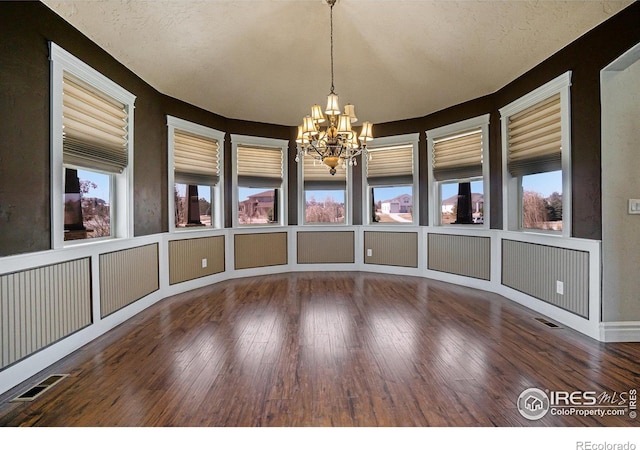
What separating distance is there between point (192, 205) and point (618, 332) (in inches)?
211

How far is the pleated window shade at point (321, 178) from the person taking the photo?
614 cm

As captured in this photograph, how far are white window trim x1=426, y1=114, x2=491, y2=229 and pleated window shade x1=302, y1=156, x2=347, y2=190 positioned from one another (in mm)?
1582

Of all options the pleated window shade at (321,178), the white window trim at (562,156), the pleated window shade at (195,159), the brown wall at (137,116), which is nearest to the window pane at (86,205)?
the brown wall at (137,116)

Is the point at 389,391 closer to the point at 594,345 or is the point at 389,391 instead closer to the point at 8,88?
the point at 594,345

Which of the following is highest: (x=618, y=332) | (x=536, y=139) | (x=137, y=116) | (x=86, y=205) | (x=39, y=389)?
(x=137, y=116)

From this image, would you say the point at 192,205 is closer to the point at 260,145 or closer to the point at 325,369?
the point at 260,145

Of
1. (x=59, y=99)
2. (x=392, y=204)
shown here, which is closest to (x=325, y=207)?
(x=392, y=204)

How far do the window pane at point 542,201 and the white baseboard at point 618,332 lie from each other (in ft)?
3.80

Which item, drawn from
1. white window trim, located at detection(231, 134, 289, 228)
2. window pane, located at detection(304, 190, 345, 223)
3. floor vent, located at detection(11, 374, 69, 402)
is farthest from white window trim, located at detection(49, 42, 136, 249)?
window pane, located at detection(304, 190, 345, 223)

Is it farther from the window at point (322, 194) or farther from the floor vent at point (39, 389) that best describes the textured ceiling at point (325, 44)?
the floor vent at point (39, 389)

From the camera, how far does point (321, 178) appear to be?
618 centimetres

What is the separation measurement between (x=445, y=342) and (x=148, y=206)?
3765 mm

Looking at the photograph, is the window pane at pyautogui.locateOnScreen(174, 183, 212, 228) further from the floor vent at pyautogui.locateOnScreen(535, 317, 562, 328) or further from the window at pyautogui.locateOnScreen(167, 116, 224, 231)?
the floor vent at pyautogui.locateOnScreen(535, 317, 562, 328)

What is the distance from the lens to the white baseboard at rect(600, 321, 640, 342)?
284cm
